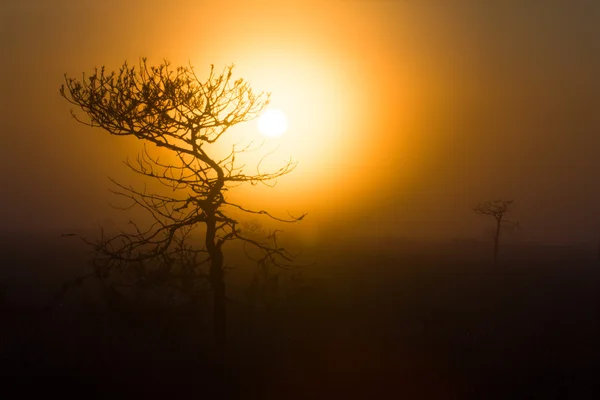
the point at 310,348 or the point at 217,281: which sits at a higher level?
the point at 217,281

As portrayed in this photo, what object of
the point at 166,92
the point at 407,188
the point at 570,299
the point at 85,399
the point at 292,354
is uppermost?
the point at 407,188

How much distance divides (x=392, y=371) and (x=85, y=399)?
26.2 ft

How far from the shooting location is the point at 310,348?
18.2 metres

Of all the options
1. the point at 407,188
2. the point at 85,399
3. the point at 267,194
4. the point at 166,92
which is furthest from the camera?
the point at 407,188

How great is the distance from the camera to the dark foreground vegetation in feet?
48.3

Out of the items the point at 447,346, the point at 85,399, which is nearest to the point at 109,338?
the point at 85,399

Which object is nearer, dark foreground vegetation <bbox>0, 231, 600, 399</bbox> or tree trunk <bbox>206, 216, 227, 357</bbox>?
dark foreground vegetation <bbox>0, 231, 600, 399</bbox>

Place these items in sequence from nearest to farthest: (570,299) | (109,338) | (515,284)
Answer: (109,338), (570,299), (515,284)

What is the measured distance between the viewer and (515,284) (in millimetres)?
42844

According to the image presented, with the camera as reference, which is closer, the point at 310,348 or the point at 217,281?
the point at 217,281

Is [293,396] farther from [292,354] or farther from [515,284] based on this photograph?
[515,284]

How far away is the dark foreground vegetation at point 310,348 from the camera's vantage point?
48.3ft

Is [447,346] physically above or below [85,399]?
above

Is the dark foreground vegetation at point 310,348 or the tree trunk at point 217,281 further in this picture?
the tree trunk at point 217,281
